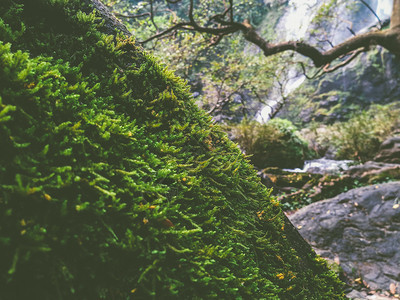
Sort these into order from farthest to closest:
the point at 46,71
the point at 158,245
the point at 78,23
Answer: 1. the point at 78,23
2. the point at 46,71
3. the point at 158,245

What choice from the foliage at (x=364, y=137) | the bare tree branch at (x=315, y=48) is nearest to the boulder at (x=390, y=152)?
the foliage at (x=364, y=137)

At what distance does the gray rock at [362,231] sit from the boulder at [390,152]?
4733mm

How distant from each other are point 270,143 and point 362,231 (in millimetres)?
5139

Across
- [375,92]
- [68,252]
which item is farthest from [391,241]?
[375,92]

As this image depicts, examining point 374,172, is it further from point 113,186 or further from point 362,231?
point 113,186

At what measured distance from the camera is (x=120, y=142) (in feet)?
3.02

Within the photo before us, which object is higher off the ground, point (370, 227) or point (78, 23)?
point (78, 23)

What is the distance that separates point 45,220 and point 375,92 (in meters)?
25.7

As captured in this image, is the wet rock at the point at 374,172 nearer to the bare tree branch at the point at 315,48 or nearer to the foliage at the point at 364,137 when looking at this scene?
the foliage at the point at 364,137

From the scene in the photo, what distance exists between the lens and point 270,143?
9.23m

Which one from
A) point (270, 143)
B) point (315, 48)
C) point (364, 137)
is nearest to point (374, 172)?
point (270, 143)

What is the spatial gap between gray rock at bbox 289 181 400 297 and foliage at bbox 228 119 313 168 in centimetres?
390

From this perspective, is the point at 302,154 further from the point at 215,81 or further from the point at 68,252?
the point at 68,252

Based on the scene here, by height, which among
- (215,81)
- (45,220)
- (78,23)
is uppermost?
(215,81)
